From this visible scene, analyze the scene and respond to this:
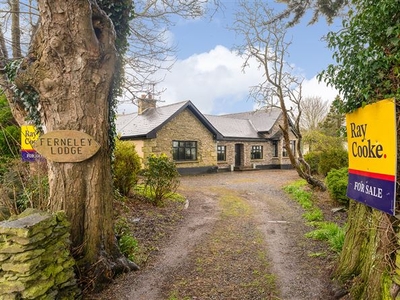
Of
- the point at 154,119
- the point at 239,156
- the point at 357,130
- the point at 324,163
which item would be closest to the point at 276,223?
the point at 357,130

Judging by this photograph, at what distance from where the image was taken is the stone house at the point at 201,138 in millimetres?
17891

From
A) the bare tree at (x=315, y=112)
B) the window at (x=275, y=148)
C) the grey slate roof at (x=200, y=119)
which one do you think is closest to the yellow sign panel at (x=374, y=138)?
the grey slate roof at (x=200, y=119)

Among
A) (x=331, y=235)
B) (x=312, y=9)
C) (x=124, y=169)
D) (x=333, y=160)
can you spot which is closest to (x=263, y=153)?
(x=333, y=160)

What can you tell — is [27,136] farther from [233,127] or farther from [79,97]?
[233,127]

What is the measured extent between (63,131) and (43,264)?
1.76 metres

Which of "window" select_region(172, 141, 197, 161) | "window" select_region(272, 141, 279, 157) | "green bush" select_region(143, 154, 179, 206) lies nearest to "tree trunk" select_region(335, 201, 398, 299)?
"green bush" select_region(143, 154, 179, 206)

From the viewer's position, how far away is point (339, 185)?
30.7 ft

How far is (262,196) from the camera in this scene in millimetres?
11695

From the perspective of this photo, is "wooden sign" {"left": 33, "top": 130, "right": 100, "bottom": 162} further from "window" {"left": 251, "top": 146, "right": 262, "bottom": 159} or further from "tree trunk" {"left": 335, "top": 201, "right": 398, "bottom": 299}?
"window" {"left": 251, "top": 146, "right": 262, "bottom": 159}

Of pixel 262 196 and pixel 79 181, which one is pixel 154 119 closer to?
pixel 262 196

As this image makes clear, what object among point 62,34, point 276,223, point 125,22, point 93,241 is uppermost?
point 125,22

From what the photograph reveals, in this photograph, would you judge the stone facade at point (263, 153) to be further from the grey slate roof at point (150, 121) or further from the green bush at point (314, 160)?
the green bush at point (314, 160)

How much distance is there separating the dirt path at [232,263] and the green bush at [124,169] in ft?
8.75

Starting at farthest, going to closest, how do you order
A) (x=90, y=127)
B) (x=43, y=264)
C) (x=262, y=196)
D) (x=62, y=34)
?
(x=262, y=196)
(x=90, y=127)
(x=62, y=34)
(x=43, y=264)
